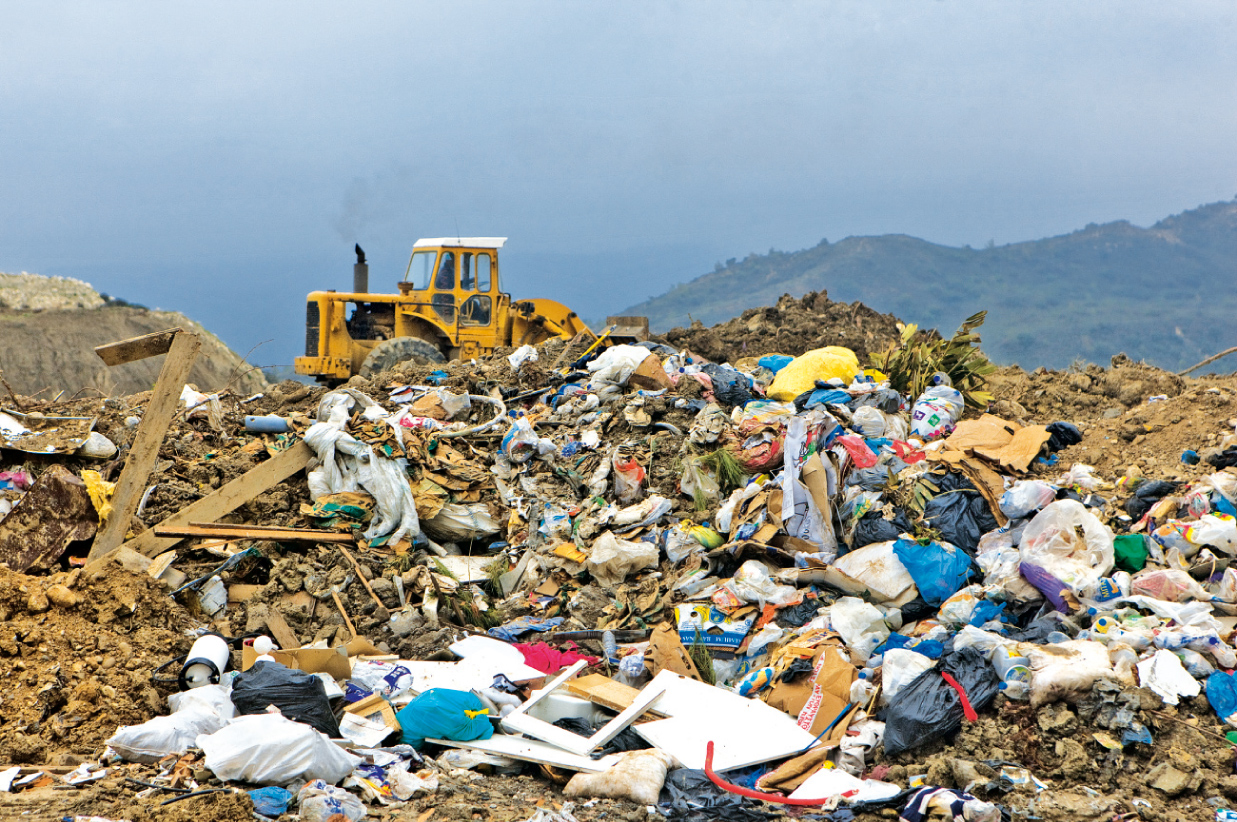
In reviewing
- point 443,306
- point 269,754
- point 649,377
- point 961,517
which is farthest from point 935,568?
point 443,306

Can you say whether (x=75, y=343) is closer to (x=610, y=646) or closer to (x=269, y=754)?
(x=610, y=646)

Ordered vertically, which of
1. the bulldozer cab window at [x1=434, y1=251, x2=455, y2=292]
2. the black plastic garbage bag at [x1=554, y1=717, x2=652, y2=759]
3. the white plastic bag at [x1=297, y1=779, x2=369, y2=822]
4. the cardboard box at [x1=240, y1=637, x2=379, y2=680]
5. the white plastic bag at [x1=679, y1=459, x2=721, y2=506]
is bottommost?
the black plastic garbage bag at [x1=554, y1=717, x2=652, y2=759]

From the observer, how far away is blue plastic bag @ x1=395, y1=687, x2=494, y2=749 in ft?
13.5

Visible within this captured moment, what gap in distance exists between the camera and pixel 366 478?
6.25 metres

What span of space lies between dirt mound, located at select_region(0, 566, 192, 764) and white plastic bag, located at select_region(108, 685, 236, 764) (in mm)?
207

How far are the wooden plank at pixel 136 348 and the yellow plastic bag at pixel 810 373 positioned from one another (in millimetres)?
4974

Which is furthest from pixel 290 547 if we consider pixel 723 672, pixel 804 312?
pixel 804 312

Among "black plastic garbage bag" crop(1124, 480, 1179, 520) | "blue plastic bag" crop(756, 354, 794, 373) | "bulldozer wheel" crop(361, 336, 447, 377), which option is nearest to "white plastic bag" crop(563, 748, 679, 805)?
"black plastic garbage bag" crop(1124, 480, 1179, 520)

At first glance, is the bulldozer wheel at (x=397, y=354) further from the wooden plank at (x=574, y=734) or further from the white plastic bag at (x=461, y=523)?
the wooden plank at (x=574, y=734)

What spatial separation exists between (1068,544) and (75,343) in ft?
90.7

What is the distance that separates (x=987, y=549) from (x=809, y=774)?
2.21 meters

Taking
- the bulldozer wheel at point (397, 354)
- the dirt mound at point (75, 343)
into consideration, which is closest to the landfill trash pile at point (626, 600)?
the bulldozer wheel at point (397, 354)

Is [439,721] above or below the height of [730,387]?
below

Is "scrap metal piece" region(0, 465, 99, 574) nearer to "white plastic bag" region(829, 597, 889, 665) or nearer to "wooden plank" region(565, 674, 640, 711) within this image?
"wooden plank" region(565, 674, 640, 711)
